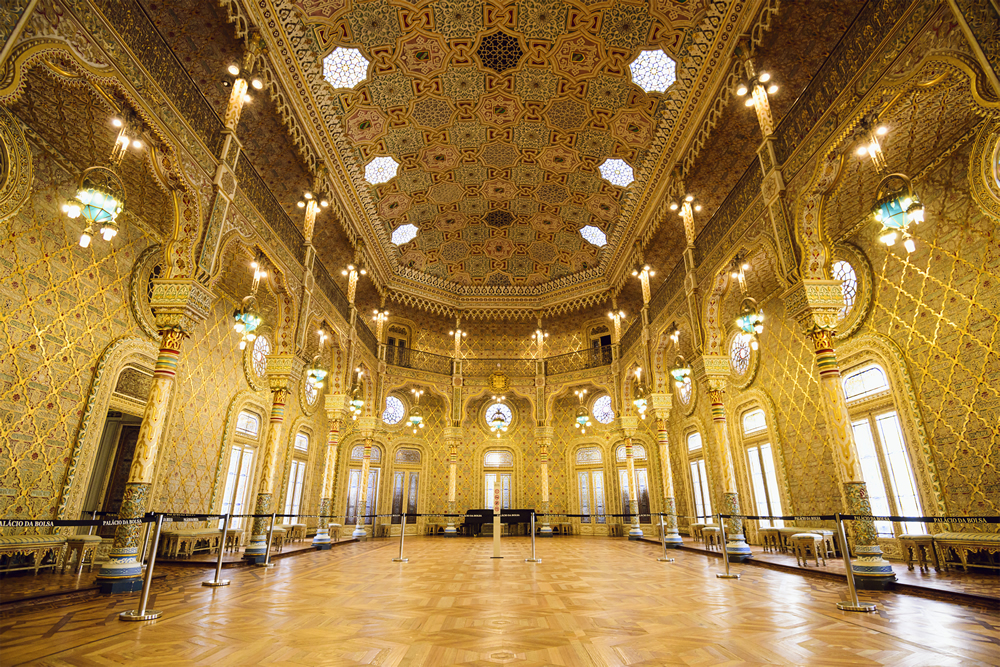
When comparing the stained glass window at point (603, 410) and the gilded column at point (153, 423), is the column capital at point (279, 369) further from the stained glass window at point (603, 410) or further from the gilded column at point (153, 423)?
the stained glass window at point (603, 410)

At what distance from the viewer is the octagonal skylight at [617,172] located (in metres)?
14.9

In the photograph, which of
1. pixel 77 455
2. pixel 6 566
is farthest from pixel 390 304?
pixel 6 566

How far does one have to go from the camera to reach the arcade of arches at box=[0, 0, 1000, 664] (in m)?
6.29

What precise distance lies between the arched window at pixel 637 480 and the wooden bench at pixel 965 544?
1141cm

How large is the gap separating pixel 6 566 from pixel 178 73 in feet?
26.4

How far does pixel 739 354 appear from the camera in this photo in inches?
580

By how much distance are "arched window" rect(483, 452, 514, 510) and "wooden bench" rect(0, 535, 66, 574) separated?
15347 mm

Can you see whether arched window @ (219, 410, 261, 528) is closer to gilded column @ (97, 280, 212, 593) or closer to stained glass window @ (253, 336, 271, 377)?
stained glass window @ (253, 336, 271, 377)

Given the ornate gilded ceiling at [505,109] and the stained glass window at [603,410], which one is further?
the stained glass window at [603,410]

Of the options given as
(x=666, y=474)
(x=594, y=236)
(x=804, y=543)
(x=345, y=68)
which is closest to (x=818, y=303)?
(x=804, y=543)

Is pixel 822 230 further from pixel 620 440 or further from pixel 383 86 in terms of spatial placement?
pixel 620 440

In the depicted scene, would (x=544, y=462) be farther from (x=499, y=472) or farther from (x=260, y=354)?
(x=260, y=354)

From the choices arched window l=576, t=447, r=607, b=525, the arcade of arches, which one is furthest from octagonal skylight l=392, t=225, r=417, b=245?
arched window l=576, t=447, r=607, b=525

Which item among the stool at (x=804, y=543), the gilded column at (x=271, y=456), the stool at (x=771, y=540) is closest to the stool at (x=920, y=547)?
the stool at (x=804, y=543)
